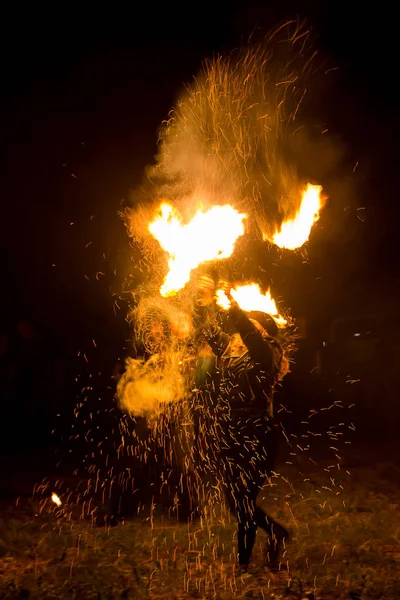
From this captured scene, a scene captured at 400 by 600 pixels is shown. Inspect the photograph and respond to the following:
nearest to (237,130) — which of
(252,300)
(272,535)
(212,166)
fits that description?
(212,166)

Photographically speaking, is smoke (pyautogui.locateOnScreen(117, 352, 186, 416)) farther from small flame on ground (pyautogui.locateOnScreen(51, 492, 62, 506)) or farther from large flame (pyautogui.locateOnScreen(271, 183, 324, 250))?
large flame (pyautogui.locateOnScreen(271, 183, 324, 250))

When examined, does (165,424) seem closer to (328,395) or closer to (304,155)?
(304,155)

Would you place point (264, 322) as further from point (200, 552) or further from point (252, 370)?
point (200, 552)

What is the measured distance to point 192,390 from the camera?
4523mm

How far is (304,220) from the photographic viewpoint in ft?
14.3

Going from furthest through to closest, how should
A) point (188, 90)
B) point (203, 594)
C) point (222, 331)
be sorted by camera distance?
1. point (188, 90)
2. point (222, 331)
3. point (203, 594)

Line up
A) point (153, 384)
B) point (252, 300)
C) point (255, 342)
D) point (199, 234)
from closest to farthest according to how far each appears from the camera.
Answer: point (255, 342), point (252, 300), point (199, 234), point (153, 384)

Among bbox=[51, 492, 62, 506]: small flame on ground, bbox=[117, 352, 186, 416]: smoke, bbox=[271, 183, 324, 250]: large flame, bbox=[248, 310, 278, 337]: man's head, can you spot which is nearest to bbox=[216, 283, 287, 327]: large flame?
bbox=[248, 310, 278, 337]: man's head

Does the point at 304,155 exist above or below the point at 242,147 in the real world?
above

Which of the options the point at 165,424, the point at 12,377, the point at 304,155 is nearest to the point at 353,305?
the point at 304,155

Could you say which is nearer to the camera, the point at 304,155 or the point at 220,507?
the point at 220,507

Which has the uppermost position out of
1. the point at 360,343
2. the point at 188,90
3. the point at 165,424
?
the point at 360,343

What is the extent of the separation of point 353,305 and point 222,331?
336 inches

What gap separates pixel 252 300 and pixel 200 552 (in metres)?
1.79
